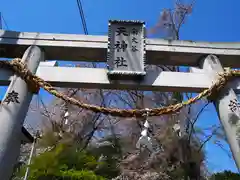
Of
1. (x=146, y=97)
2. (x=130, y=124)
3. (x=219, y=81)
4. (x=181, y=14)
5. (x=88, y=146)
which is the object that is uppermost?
(x=181, y=14)

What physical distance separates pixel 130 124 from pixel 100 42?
297 inches

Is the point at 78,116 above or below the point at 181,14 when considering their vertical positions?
below

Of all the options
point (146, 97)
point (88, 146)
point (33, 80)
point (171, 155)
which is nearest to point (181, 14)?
point (146, 97)

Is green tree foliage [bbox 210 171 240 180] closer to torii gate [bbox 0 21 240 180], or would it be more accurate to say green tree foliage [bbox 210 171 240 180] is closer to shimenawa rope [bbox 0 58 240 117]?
torii gate [bbox 0 21 240 180]

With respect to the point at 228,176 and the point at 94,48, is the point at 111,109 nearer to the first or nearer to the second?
the point at 94,48

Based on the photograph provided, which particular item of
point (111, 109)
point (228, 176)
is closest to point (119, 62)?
point (111, 109)

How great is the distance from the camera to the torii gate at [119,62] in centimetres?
383

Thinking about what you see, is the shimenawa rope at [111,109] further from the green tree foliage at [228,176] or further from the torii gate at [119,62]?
the green tree foliage at [228,176]

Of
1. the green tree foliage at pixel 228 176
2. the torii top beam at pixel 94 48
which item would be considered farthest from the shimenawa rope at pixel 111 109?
the green tree foliage at pixel 228 176

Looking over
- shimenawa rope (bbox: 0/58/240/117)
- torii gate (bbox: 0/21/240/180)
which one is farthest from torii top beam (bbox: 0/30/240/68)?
shimenawa rope (bbox: 0/58/240/117)

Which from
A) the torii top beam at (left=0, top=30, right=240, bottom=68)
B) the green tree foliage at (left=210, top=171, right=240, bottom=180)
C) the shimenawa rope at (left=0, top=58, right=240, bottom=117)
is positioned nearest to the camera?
the shimenawa rope at (left=0, top=58, right=240, bottom=117)

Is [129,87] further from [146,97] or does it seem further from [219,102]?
[146,97]

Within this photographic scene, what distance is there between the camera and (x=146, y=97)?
11.3 m

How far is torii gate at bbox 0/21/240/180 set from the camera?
3.83m
